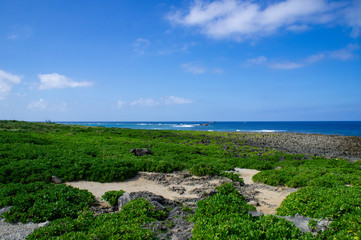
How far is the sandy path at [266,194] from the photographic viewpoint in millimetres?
10672

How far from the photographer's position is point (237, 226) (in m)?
6.33

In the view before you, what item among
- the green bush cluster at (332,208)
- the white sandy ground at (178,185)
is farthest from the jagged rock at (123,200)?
the green bush cluster at (332,208)

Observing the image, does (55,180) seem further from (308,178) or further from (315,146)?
(315,146)

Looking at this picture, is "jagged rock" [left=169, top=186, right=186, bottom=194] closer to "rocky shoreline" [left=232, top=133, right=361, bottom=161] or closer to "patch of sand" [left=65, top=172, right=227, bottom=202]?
"patch of sand" [left=65, top=172, right=227, bottom=202]

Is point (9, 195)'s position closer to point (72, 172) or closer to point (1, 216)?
point (1, 216)

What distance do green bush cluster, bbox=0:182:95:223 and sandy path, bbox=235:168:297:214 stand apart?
8226 millimetres

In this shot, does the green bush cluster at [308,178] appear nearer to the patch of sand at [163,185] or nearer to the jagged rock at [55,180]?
the patch of sand at [163,185]

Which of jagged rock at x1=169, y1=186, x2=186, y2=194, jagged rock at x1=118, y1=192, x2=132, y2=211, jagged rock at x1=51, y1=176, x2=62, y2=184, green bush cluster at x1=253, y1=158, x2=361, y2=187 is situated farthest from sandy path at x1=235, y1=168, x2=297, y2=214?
jagged rock at x1=51, y1=176, x2=62, y2=184

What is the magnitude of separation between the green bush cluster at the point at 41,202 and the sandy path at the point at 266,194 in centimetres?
823

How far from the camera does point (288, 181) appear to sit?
549 inches

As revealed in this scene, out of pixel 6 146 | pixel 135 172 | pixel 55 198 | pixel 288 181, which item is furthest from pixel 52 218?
pixel 6 146

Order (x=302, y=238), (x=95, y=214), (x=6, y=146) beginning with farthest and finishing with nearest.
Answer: (x=6, y=146) < (x=95, y=214) < (x=302, y=238)

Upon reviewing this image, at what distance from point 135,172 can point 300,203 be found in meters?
11.1

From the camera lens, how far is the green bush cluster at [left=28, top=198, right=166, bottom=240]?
6.77 metres
